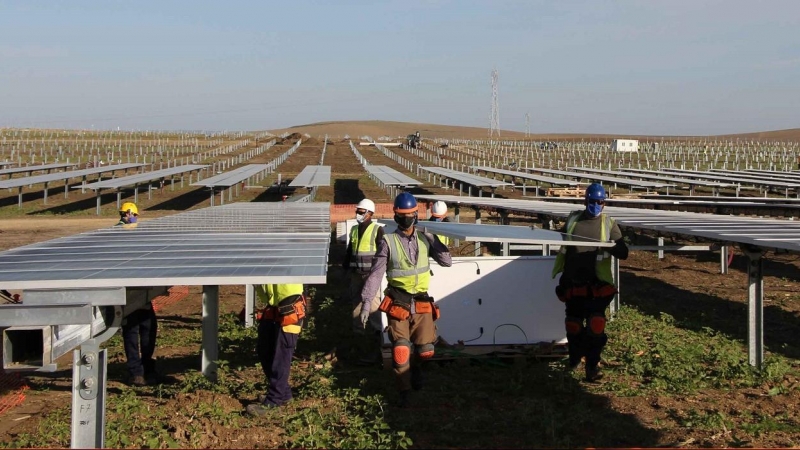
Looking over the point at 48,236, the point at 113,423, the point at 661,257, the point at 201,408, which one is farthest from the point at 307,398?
the point at 48,236

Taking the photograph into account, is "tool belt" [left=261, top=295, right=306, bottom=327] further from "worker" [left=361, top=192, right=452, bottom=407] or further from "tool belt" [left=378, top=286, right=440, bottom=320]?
"tool belt" [left=378, top=286, right=440, bottom=320]

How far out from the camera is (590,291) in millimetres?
6973

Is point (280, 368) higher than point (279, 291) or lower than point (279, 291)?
lower

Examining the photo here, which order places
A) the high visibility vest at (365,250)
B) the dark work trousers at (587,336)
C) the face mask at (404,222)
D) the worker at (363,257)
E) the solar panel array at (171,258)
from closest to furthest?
the solar panel array at (171,258) → the face mask at (404,222) → the dark work trousers at (587,336) → the worker at (363,257) → the high visibility vest at (365,250)

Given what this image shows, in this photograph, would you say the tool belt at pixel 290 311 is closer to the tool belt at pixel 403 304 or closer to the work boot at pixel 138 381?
the tool belt at pixel 403 304

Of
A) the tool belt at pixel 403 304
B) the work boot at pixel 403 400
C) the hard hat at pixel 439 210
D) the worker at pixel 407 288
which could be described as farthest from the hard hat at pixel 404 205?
the hard hat at pixel 439 210

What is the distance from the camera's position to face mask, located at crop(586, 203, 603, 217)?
7.04 metres

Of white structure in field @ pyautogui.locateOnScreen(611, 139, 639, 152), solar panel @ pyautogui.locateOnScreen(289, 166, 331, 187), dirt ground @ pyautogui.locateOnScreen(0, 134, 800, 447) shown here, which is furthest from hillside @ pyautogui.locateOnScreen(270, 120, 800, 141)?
dirt ground @ pyautogui.locateOnScreen(0, 134, 800, 447)

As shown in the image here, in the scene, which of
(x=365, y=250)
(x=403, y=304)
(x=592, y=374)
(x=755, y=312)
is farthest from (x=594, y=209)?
(x=365, y=250)

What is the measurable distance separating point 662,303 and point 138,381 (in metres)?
7.26

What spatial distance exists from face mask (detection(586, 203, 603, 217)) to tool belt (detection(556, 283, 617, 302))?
0.60m

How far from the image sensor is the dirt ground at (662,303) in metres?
5.86

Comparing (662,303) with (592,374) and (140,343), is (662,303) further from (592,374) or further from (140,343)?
(140,343)

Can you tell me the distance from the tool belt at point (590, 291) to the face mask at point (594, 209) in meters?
0.60
